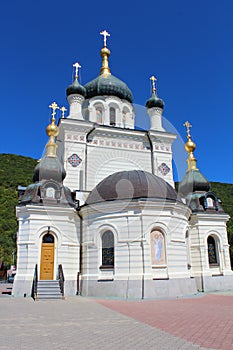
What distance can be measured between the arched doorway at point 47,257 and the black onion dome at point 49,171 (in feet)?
11.2

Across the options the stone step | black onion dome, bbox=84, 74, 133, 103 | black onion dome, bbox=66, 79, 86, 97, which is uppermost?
black onion dome, bbox=84, 74, 133, 103

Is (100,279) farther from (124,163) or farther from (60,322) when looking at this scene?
(124,163)

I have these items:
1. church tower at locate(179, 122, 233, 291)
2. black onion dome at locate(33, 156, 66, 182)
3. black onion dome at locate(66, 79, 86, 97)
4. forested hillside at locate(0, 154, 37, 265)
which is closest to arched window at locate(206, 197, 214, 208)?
church tower at locate(179, 122, 233, 291)

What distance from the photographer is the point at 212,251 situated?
20.1m

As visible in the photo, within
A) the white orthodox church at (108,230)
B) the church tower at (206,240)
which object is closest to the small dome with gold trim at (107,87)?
the white orthodox church at (108,230)

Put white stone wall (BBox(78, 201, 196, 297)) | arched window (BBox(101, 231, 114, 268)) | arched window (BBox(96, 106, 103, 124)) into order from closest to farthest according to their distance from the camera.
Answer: white stone wall (BBox(78, 201, 196, 297)) < arched window (BBox(101, 231, 114, 268)) < arched window (BBox(96, 106, 103, 124))

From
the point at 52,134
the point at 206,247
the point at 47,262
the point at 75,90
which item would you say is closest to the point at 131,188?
the point at 47,262

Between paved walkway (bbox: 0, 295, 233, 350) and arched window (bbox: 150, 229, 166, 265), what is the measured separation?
14.4ft

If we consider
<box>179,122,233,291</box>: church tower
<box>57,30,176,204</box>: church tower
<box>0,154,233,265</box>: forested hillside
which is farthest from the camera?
<box>0,154,233,265</box>: forested hillside

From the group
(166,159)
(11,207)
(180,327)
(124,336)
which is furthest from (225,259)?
(11,207)

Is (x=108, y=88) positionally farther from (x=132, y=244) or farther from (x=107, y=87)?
(x=132, y=244)

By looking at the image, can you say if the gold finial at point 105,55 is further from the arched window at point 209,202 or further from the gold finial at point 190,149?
the arched window at point 209,202

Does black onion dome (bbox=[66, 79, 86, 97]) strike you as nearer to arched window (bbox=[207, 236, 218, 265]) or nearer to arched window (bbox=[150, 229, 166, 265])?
arched window (bbox=[150, 229, 166, 265])

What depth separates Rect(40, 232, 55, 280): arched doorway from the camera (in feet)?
52.0
